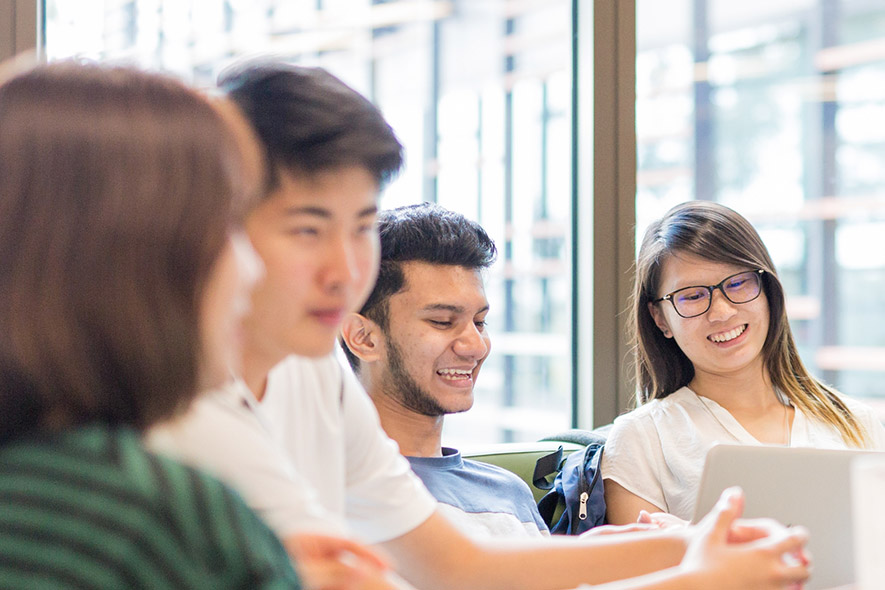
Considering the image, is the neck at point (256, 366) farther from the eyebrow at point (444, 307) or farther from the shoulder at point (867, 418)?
the shoulder at point (867, 418)

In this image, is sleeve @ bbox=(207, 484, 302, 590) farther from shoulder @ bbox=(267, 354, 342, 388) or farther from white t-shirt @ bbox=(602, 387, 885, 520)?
white t-shirt @ bbox=(602, 387, 885, 520)

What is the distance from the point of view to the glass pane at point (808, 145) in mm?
3059

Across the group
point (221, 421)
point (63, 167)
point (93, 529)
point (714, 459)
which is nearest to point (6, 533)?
point (93, 529)

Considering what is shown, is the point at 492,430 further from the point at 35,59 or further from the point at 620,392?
the point at 35,59

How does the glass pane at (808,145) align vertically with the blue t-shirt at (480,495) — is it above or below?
above

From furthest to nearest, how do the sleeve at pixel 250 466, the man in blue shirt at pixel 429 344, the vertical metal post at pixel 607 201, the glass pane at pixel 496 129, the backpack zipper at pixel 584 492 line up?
the glass pane at pixel 496 129, the vertical metal post at pixel 607 201, the backpack zipper at pixel 584 492, the man in blue shirt at pixel 429 344, the sleeve at pixel 250 466

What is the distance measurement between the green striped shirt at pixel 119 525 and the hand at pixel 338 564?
6.8 inches

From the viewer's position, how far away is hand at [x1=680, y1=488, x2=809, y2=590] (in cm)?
94

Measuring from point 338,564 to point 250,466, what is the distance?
17cm

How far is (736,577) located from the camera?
93 centimetres

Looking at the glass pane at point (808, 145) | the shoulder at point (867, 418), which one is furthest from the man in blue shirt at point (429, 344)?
the glass pane at point (808, 145)

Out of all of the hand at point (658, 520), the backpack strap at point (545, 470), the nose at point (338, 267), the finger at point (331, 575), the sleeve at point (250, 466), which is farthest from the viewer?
the backpack strap at point (545, 470)

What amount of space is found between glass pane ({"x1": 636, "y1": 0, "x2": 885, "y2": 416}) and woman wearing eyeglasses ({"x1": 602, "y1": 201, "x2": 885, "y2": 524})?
3.27 ft

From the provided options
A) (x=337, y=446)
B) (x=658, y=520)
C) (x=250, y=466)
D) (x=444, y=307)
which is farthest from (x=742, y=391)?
(x=250, y=466)
